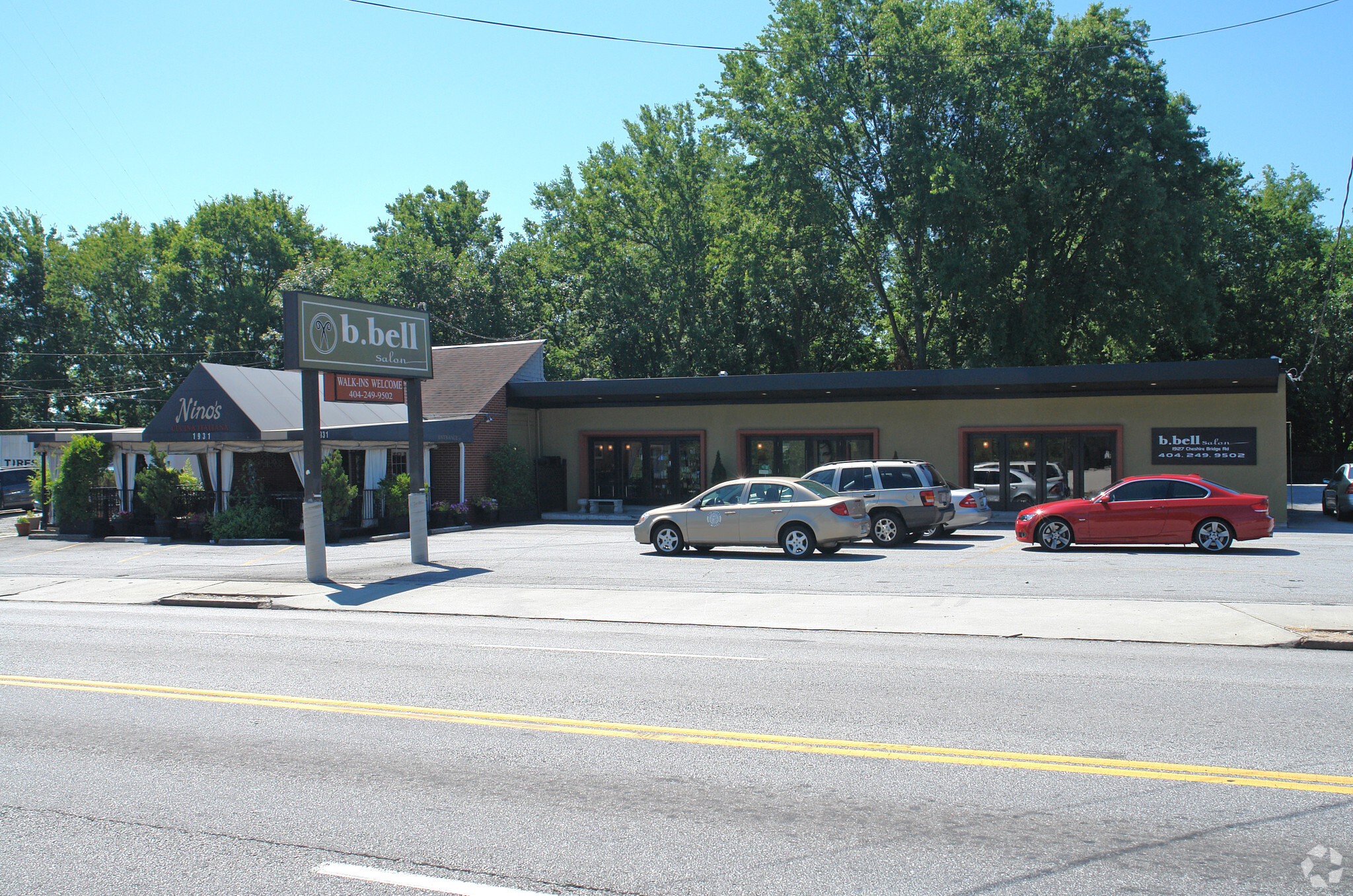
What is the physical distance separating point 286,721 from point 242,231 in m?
62.2

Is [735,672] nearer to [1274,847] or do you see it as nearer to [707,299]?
[1274,847]

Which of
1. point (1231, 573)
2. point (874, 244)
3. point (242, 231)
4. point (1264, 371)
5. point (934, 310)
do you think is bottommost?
point (1231, 573)

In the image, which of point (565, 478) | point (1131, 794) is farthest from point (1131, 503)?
point (565, 478)

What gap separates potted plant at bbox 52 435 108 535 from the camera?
85.4ft

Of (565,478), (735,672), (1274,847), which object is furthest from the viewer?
(565,478)

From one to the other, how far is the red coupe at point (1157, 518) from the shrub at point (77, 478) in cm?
2393

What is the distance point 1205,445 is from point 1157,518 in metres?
8.80

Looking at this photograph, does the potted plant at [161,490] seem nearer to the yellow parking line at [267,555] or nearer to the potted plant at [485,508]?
the yellow parking line at [267,555]

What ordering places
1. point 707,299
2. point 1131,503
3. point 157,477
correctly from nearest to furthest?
point 1131,503 < point 157,477 < point 707,299

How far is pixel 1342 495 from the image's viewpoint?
2620cm

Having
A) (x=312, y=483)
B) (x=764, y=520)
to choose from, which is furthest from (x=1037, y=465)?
(x=312, y=483)

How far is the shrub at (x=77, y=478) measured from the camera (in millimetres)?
26016

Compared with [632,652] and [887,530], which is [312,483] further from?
[887,530]

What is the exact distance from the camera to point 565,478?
31984 millimetres
